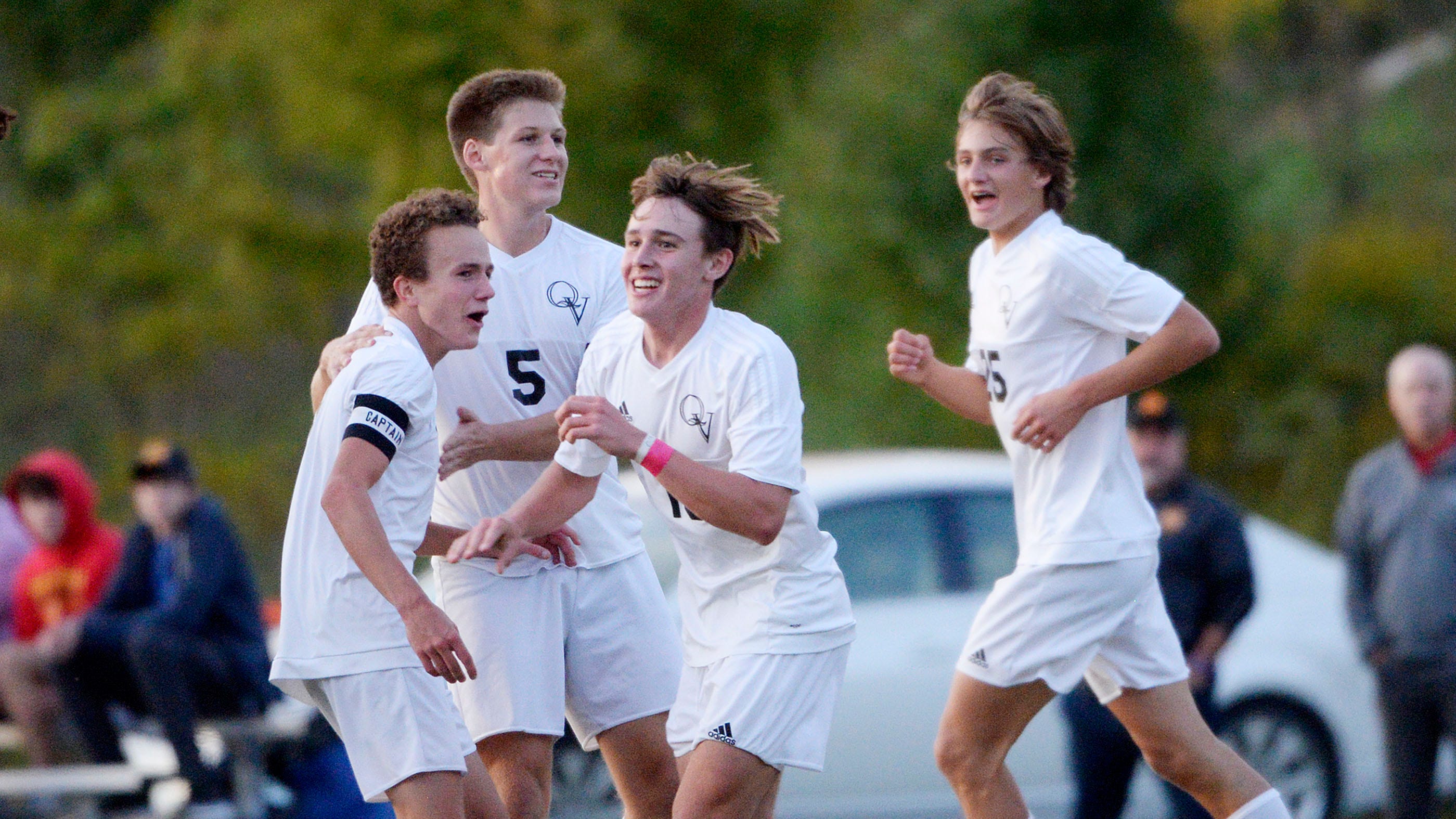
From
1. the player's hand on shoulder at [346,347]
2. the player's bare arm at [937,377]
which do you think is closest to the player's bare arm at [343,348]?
the player's hand on shoulder at [346,347]

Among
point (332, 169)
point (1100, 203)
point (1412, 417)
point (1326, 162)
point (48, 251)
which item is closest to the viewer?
point (1412, 417)

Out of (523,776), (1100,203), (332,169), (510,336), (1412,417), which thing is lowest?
(523,776)

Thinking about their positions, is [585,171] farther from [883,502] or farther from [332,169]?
[332,169]

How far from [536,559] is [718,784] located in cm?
93

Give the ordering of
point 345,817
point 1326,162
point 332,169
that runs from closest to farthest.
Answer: point 345,817
point 332,169
point 1326,162

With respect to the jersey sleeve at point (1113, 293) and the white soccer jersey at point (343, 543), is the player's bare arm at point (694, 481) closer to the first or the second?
the white soccer jersey at point (343, 543)

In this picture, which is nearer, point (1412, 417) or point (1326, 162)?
point (1412, 417)

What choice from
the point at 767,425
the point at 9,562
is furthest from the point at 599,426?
the point at 9,562

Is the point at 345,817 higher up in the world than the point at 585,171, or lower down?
lower down

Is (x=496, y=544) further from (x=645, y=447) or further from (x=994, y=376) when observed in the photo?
(x=994, y=376)

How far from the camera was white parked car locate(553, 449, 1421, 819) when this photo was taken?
8133mm

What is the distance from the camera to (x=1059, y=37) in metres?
12.7

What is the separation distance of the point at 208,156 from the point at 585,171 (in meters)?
5.47

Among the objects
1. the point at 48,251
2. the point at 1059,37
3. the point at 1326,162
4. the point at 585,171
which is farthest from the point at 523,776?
the point at 1326,162
